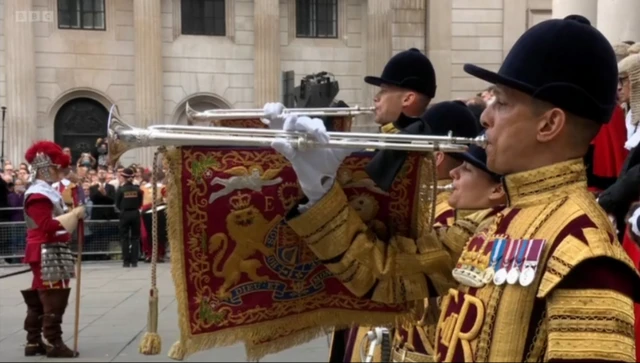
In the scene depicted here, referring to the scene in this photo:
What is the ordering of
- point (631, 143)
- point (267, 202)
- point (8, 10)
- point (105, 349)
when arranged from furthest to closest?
point (8, 10) → point (105, 349) → point (631, 143) → point (267, 202)

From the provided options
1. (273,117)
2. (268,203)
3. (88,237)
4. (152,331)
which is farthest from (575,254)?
(88,237)

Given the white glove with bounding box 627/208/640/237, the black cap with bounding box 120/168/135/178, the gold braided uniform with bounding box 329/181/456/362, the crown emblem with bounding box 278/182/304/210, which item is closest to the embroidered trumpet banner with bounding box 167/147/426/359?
the crown emblem with bounding box 278/182/304/210

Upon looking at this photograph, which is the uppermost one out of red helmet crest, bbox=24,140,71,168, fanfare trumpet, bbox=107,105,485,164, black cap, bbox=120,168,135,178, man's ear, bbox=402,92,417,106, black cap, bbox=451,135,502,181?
man's ear, bbox=402,92,417,106

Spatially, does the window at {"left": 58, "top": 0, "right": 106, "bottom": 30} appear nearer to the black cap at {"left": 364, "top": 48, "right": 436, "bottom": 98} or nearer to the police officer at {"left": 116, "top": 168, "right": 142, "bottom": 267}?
the police officer at {"left": 116, "top": 168, "right": 142, "bottom": 267}

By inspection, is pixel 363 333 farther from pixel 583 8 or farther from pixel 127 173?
pixel 127 173

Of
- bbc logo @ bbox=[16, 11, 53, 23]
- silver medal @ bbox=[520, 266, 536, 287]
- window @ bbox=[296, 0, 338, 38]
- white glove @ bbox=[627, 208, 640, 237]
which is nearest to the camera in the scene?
silver medal @ bbox=[520, 266, 536, 287]

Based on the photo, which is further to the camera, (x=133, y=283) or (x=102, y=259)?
(x=102, y=259)

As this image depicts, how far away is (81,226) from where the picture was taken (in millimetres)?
9312

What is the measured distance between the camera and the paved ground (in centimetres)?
760

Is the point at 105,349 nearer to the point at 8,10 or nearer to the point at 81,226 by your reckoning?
the point at 81,226

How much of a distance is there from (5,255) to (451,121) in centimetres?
1473

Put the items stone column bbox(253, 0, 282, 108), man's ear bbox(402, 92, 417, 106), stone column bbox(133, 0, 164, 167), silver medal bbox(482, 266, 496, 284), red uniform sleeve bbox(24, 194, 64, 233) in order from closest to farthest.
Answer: silver medal bbox(482, 266, 496, 284) → man's ear bbox(402, 92, 417, 106) → red uniform sleeve bbox(24, 194, 64, 233) → stone column bbox(133, 0, 164, 167) → stone column bbox(253, 0, 282, 108)

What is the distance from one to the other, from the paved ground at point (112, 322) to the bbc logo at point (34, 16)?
1175 centimetres

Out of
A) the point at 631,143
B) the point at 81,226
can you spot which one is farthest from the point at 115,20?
the point at 631,143
